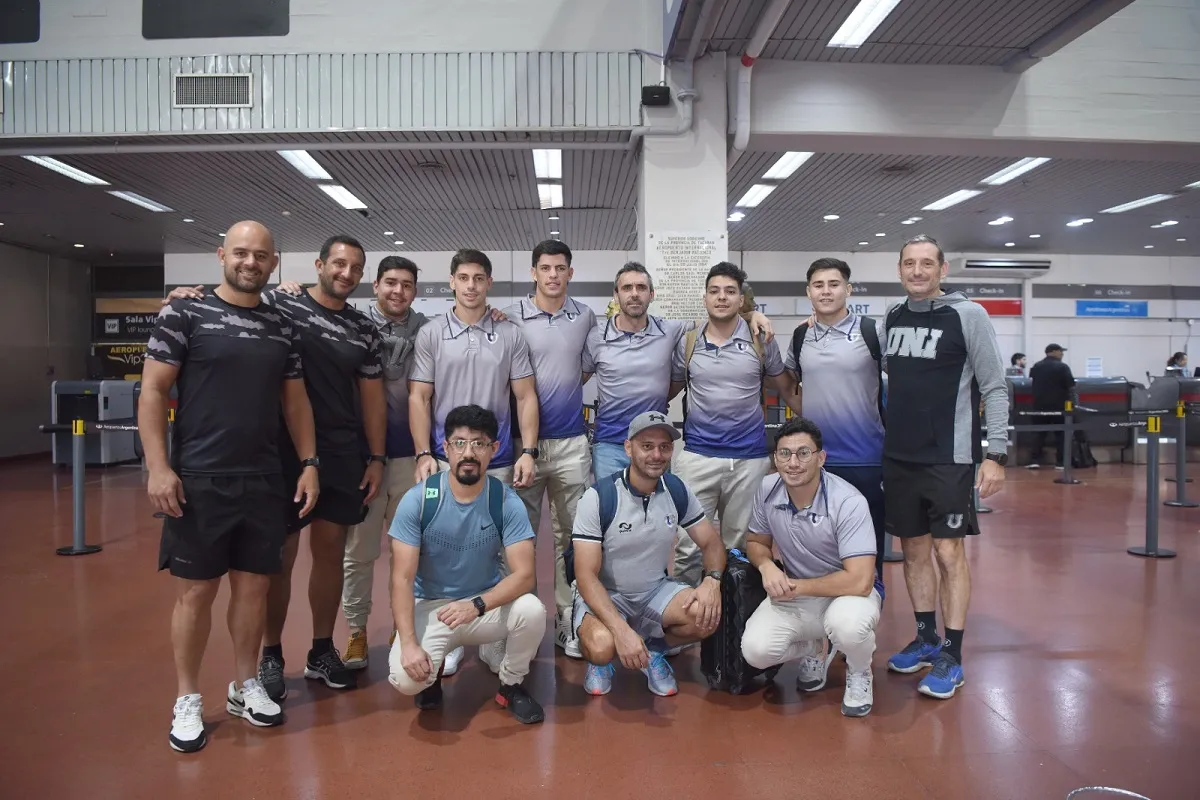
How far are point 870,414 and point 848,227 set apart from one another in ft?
29.0

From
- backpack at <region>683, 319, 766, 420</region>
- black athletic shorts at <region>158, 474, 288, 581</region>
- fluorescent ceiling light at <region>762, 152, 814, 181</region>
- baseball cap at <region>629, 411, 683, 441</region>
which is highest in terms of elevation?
fluorescent ceiling light at <region>762, 152, 814, 181</region>

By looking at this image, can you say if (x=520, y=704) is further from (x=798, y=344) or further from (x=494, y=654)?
(x=798, y=344)

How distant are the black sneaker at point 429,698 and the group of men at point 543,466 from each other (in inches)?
1.0

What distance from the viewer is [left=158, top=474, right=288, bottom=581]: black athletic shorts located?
2316mm

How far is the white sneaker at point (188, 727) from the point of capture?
90.7 inches

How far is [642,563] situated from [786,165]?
5820mm

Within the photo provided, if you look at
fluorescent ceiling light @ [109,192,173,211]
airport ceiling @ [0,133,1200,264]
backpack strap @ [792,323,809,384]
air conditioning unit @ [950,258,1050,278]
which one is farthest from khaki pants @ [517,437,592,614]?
air conditioning unit @ [950,258,1050,278]

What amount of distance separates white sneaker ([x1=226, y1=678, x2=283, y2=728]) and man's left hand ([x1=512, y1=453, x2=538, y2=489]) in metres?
1.17

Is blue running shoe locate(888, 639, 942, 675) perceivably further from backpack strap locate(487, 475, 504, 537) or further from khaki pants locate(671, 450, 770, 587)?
backpack strap locate(487, 475, 504, 537)

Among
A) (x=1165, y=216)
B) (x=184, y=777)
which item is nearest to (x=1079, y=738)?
(x=184, y=777)

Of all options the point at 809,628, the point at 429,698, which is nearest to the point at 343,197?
the point at 429,698

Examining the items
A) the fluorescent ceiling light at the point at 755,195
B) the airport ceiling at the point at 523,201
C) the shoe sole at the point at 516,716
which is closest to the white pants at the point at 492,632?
the shoe sole at the point at 516,716

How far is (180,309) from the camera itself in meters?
2.34

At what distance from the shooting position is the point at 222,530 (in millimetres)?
2340
